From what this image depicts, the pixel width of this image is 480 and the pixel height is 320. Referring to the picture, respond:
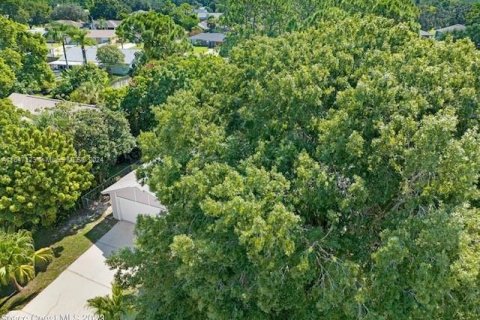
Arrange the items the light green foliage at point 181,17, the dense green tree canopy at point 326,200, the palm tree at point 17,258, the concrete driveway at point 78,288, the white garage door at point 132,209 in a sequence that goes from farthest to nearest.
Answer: the light green foliage at point 181,17 < the white garage door at point 132,209 < the concrete driveway at point 78,288 < the palm tree at point 17,258 < the dense green tree canopy at point 326,200

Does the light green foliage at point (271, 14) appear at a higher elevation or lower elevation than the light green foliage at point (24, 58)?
higher

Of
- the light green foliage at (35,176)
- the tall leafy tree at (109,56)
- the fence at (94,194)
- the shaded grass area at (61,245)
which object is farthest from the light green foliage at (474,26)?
the light green foliage at (35,176)

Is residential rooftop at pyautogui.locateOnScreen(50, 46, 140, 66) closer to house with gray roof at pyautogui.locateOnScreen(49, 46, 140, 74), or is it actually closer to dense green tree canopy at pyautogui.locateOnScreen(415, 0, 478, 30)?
house with gray roof at pyautogui.locateOnScreen(49, 46, 140, 74)

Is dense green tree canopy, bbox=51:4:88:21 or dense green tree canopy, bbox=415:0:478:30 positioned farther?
dense green tree canopy, bbox=51:4:88:21

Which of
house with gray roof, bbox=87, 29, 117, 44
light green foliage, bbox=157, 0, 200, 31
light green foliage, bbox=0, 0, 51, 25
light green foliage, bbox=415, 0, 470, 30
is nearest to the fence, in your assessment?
house with gray roof, bbox=87, 29, 117, 44

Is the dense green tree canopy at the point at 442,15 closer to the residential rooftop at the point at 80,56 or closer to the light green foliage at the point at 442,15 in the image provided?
the light green foliage at the point at 442,15

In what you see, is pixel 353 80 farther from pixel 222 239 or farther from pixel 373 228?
pixel 222 239

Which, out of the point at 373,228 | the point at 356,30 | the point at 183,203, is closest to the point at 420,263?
the point at 373,228
